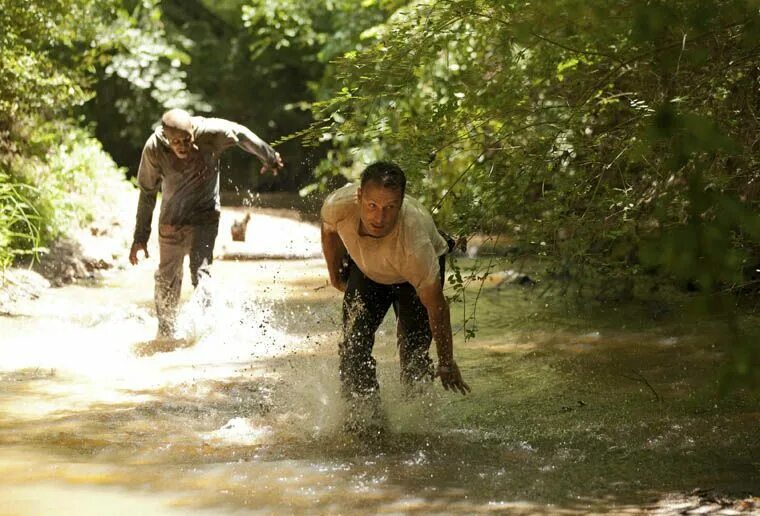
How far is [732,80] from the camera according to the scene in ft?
19.6

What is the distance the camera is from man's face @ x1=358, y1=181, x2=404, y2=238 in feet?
17.4

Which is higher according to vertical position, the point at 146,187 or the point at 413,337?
the point at 146,187

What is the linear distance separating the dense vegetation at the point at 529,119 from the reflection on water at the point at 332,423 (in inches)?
28.1

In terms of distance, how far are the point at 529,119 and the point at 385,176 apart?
8.33 ft

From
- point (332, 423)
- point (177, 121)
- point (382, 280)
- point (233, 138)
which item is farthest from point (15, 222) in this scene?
point (382, 280)

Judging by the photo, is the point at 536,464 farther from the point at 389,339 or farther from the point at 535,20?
the point at 389,339

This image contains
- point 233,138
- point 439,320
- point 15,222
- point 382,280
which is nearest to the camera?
point 439,320

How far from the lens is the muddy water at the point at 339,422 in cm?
486

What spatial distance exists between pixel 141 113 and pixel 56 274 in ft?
29.9

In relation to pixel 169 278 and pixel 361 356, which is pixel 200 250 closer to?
pixel 169 278

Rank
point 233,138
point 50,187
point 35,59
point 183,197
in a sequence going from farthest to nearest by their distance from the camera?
point 50,187
point 35,59
point 183,197
point 233,138

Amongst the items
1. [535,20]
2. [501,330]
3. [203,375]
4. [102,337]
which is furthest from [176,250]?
[535,20]

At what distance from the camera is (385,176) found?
5.29m

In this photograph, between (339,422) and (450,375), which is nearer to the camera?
(450,375)
